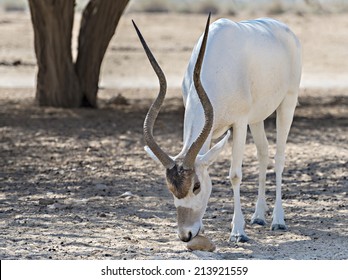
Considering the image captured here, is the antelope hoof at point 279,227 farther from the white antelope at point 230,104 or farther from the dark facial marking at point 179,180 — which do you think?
the dark facial marking at point 179,180

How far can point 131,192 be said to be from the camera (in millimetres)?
10914

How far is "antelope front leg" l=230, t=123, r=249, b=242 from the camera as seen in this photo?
898 cm

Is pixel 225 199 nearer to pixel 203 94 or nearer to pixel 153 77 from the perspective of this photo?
pixel 203 94

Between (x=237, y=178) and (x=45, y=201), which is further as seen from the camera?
(x=45, y=201)

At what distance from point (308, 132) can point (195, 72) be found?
21.1 ft

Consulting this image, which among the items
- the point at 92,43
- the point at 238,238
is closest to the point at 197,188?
the point at 238,238

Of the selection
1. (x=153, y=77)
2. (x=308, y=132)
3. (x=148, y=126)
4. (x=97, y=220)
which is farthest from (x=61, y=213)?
(x=153, y=77)

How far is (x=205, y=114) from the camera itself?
8.34 m

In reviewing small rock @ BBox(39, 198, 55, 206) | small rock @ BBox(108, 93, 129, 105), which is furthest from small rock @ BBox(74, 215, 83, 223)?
small rock @ BBox(108, 93, 129, 105)

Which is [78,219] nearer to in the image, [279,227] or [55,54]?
[279,227]

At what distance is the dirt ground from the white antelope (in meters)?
0.42

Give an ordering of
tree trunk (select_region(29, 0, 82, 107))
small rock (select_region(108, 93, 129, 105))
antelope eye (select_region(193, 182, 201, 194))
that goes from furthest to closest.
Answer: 1. small rock (select_region(108, 93, 129, 105))
2. tree trunk (select_region(29, 0, 82, 107))
3. antelope eye (select_region(193, 182, 201, 194))

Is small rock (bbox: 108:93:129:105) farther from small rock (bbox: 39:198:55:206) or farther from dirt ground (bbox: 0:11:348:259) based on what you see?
small rock (bbox: 39:198:55:206)

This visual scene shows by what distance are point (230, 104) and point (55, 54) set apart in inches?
298
